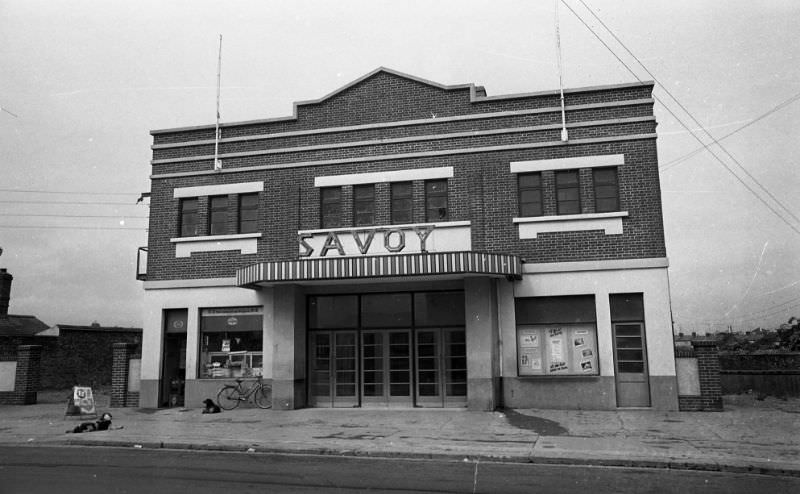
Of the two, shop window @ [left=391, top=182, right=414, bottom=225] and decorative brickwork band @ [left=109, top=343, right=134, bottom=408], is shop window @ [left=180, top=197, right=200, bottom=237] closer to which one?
decorative brickwork band @ [left=109, top=343, right=134, bottom=408]

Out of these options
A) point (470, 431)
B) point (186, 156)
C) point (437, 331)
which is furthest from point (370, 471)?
point (186, 156)

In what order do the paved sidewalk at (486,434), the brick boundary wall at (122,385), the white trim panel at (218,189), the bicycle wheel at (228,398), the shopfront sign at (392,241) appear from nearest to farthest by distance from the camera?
1. the paved sidewalk at (486,434)
2. the shopfront sign at (392,241)
3. the bicycle wheel at (228,398)
4. the white trim panel at (218,189)
5. the brick boundary wall at (122,385)

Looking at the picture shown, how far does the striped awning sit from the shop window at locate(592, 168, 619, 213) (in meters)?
2.92

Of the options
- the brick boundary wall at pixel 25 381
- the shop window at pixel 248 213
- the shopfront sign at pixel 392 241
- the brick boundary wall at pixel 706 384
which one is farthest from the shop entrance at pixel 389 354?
the brick boundary wall at pixel 25 381

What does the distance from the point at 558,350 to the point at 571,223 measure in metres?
3.51

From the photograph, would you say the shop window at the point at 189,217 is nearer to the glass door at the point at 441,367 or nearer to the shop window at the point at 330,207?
the shop window at the point at 330,207

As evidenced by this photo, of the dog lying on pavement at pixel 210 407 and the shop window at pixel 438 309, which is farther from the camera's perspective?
the shop window at pixel 438 309

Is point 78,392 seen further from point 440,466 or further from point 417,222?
point 440,466

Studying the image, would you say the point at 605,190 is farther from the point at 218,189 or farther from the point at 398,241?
the point at 218,189

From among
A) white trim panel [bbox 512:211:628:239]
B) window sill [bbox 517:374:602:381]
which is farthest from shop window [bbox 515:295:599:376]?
white trim panel [bbox 512:211:628:239]

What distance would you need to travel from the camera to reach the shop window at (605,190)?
1838 centimetres

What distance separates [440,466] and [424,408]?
8.20 metres

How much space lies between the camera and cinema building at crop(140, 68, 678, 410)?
58.5 ft

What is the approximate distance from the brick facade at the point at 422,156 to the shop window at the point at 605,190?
208 millimetres
